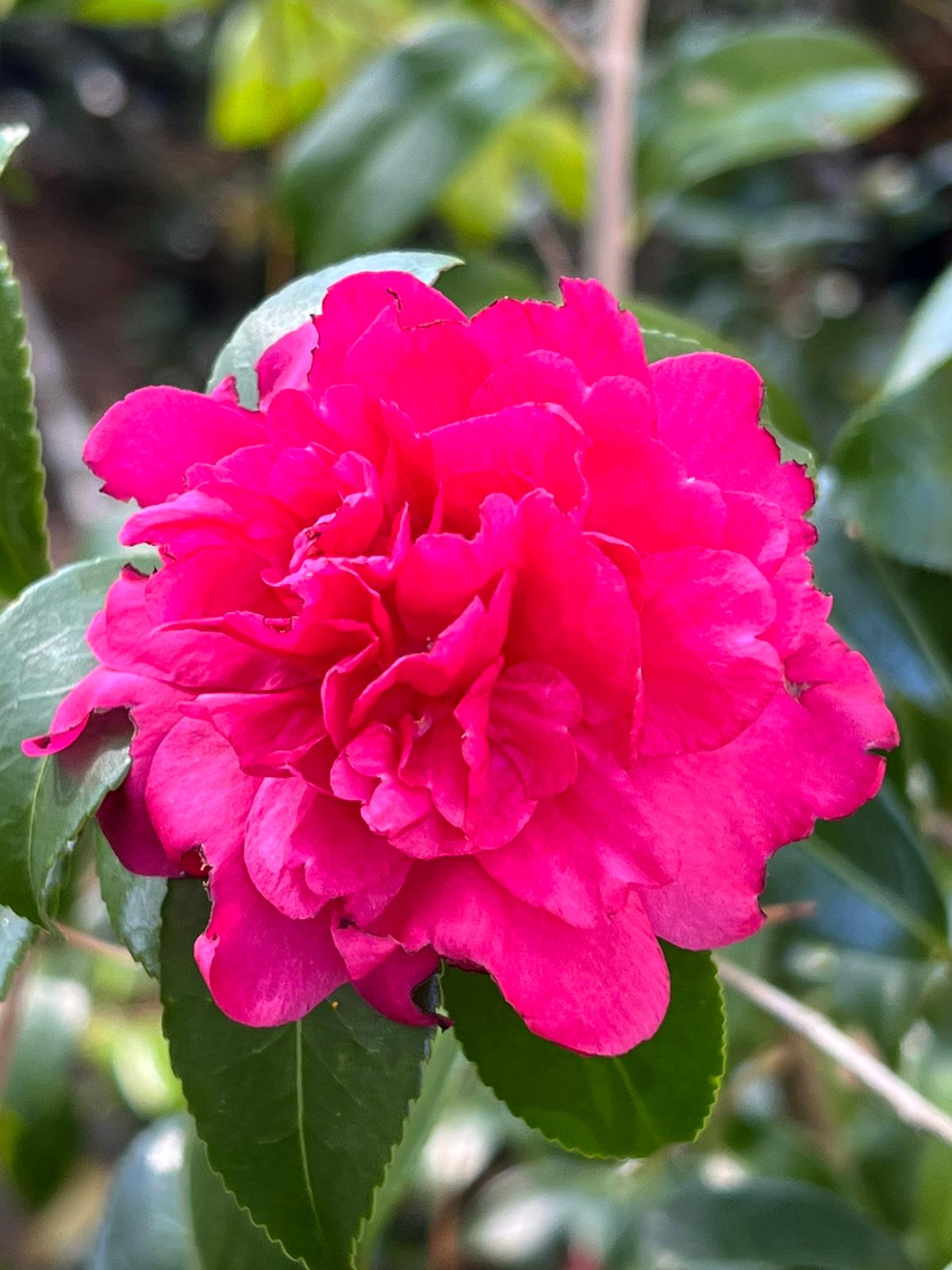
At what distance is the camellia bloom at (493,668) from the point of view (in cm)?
32

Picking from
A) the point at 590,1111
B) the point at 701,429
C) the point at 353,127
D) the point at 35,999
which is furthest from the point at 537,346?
the point at 35,999

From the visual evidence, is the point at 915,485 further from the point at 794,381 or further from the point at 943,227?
the point at 943,227

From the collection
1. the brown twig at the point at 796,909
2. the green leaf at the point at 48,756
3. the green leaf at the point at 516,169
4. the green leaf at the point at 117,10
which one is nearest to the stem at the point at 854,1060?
the brown twig at the point at 796,909

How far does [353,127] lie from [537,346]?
2.59 feet

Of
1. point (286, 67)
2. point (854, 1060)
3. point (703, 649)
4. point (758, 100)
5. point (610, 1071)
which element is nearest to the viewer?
point (703, 649)

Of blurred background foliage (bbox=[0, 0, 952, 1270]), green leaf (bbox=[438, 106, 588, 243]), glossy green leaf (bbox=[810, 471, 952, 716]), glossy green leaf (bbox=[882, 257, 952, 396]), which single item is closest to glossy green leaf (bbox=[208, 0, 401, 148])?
blurred background foliage (bbox=[0, 0, 952, 1270])

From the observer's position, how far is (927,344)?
694 mm

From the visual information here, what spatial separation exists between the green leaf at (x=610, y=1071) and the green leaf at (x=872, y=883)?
234mm

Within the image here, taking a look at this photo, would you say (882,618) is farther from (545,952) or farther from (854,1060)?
(545,952)

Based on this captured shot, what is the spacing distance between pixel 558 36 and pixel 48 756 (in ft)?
2.91

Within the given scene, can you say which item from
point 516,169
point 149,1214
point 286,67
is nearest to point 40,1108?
point 149,1214

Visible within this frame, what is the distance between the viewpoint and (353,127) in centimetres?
103

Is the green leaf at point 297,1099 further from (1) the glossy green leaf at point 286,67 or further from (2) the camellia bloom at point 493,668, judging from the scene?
(1) the glossy green leaf at point 286,67

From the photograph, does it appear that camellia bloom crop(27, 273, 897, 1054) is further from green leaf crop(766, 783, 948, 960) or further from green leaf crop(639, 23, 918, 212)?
green leaf crop(639, 23, 918, 212)
